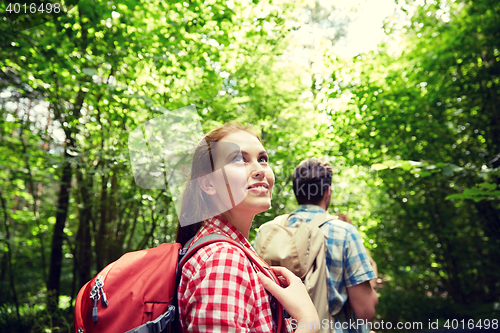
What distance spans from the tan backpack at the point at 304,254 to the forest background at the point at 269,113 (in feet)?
5.08

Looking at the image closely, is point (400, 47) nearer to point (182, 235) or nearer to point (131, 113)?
point (131, 113)

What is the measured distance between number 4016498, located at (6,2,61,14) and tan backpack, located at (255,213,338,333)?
2.53m

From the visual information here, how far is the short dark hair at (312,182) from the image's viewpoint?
6.70 feet

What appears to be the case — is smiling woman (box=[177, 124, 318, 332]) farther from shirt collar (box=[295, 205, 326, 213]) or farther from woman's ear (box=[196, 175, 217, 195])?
shirt collar (box=[295, 205, 326, 213])

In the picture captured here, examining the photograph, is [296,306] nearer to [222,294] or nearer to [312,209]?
[222,294]

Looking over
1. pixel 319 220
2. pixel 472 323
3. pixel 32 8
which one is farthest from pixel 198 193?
pixel 472 323

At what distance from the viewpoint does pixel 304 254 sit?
1.67 meters

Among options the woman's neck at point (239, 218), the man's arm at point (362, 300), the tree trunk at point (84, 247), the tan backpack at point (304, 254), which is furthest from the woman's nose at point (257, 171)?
the tree trunk at point (84, 247)

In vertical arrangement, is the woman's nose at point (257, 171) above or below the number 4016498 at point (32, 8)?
below

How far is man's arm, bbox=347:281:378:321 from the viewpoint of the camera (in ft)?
5.60

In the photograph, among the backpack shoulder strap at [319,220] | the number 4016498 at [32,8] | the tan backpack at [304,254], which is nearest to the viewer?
the tan backpack at [304,254]

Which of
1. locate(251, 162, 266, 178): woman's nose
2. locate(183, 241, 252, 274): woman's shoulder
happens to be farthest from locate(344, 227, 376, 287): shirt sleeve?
locate(183, 241, 252, 274): woman's shoulder

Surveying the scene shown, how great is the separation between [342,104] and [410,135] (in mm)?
1116

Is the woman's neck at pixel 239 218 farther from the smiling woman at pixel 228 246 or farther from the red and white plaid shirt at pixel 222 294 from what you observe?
the red and white plaid shirt at pixel 222 294
